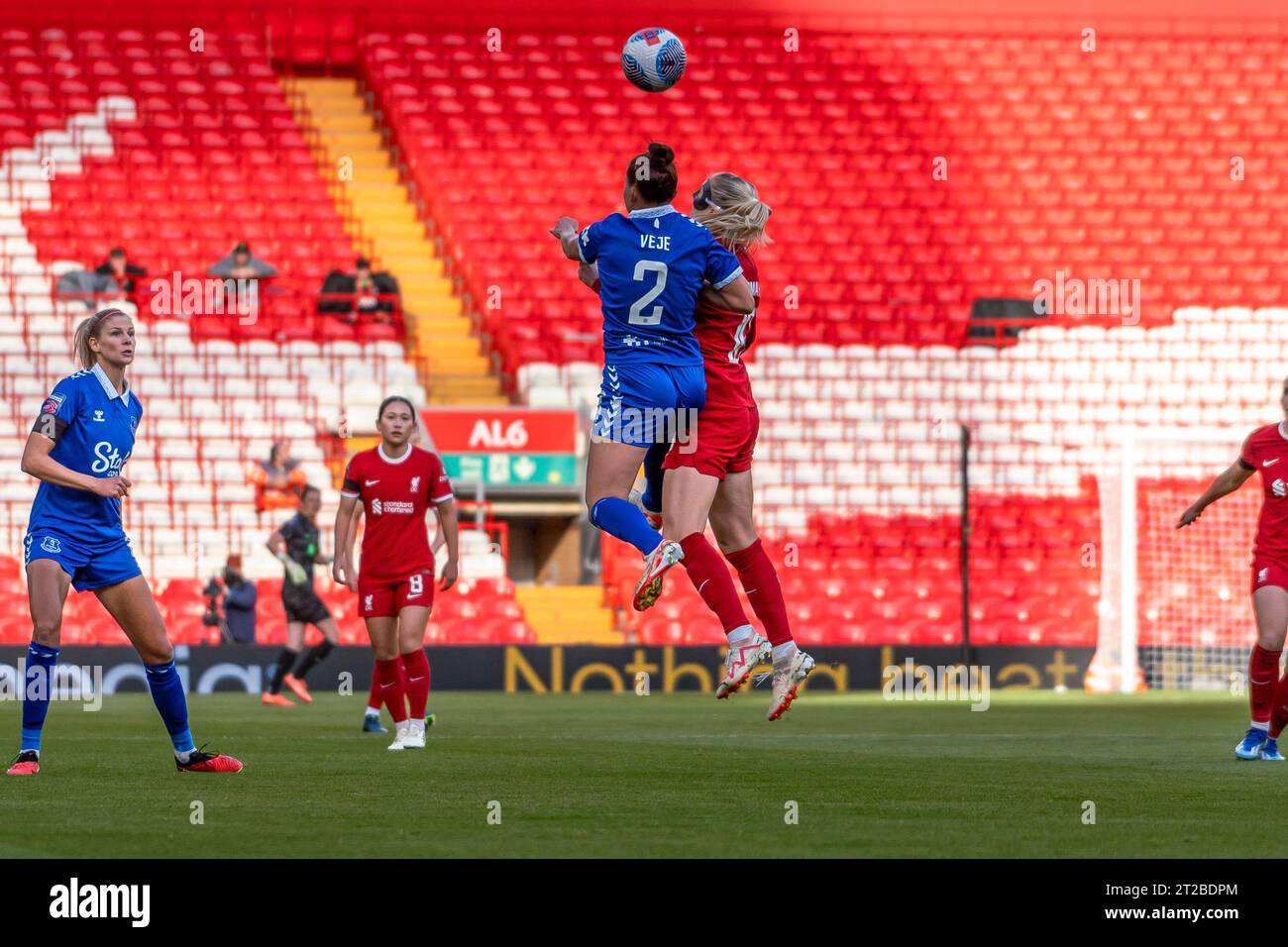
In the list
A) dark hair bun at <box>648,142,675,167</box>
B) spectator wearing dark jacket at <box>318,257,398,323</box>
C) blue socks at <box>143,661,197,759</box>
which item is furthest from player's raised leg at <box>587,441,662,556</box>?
spectator wearing dark jacket at <box>318,257,398,323</box>

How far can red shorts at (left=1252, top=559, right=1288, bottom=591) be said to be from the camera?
10727 mm

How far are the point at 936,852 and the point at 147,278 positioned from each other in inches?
821

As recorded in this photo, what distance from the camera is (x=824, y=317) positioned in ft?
89.0

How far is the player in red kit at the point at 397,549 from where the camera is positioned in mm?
12039

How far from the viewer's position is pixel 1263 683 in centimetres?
1100

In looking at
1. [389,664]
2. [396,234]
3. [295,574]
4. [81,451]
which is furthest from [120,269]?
[81,451]

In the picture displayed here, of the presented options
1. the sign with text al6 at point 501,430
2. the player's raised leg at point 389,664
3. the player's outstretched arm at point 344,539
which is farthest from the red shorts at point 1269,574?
the sign with text al6 at point 501,430

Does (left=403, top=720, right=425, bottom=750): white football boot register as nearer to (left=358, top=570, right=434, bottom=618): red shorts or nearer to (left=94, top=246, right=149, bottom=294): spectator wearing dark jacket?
(left=358, top=570, right=434, bottom=618): red shorts

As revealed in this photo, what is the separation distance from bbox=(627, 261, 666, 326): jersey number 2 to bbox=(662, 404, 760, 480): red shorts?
0.53m

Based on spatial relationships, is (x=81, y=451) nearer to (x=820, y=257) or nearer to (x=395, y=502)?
(x=395, y=502)

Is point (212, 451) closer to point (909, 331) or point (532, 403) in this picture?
point (532, 403)

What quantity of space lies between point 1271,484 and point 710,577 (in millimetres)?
3723

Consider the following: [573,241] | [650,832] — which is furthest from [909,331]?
[650,832]

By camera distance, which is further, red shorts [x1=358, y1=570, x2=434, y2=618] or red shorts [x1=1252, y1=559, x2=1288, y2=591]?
red shorts [x1=358, y1=570, x2=434, y2=618]
